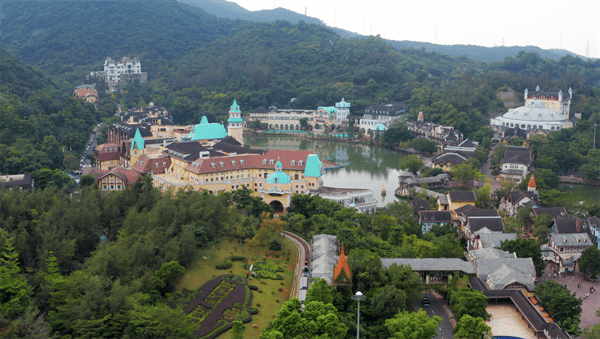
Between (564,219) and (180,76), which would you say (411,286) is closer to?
(564,219)

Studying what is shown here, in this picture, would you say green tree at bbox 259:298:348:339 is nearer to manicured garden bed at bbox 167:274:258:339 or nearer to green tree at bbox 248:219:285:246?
manicured garden bed at bbox 167:274:258:339

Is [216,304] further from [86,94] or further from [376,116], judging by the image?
[86,94]

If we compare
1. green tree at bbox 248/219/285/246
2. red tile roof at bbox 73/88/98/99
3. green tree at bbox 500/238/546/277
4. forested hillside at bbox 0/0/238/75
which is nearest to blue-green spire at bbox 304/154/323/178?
green tree at bbox 248/219/285/246

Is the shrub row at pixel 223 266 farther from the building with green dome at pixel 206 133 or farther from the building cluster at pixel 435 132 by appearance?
the building cluster at pixel 435 132

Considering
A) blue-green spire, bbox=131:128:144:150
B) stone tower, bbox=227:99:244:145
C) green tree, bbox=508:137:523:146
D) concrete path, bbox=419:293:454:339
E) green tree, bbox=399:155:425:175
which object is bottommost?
concrete path, bbox=419:293:454:339

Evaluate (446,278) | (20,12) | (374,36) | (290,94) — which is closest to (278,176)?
(446,278)

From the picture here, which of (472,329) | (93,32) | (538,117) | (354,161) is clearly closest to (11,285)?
(472,329)
